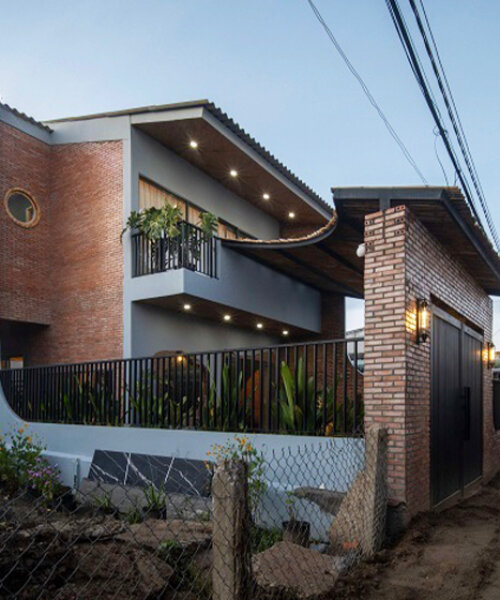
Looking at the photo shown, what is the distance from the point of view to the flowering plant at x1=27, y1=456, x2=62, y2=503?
9328mm

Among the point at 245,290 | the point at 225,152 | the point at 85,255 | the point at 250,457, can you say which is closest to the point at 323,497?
the point at 250,457

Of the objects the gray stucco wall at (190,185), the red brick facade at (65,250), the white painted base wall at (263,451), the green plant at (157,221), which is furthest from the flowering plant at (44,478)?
the gray stucco wall at (190,185)

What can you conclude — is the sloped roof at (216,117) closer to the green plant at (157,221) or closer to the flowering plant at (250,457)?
the green plant at (157,221)

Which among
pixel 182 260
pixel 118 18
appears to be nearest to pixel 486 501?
pixel 182 260

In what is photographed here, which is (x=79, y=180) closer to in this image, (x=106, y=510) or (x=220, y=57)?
(x=220, y=57)

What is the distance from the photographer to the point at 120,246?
43.6 ft

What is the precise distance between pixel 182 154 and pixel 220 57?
3293mm

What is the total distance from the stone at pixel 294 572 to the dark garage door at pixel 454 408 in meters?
3.02

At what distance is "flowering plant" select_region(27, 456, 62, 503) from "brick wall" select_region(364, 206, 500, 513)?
5.88 metres

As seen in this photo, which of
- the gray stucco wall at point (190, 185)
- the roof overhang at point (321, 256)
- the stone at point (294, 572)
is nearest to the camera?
the stone at point (294, 572)

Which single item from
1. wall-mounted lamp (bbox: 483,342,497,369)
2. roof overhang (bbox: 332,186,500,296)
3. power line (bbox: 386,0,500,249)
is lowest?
wall-mounted lamp (bbox: 483,342,497,369)

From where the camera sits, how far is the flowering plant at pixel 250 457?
6.33m

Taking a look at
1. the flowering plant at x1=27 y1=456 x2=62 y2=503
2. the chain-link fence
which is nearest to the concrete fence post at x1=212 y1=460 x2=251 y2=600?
the chain-link fence

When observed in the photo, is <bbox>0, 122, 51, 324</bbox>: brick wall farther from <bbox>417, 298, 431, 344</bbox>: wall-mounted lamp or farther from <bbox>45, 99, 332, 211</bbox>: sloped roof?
<bbox>417, 298, 431, 344</bbox>: wall-mounted lamp
